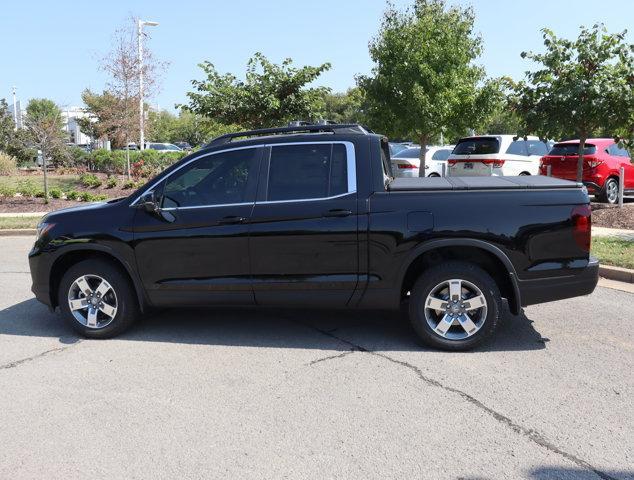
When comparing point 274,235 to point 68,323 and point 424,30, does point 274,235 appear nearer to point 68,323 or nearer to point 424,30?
point 68,323

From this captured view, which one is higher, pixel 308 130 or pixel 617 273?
pixel 308 130

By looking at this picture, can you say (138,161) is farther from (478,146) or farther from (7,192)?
(478,146)

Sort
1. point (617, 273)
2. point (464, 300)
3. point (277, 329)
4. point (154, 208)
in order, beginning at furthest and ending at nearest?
point (617, 273) < point (277, 329) < point (154, 208) < point (464, 300)

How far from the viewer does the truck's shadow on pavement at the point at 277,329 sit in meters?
5.30

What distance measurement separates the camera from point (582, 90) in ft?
38.2

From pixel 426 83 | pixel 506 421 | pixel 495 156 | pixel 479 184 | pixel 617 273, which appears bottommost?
pixel 506 421

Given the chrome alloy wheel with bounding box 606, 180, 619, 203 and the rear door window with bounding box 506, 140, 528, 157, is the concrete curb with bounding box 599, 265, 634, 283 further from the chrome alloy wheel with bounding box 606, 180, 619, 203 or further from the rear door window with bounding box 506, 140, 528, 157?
the rear door window with bounding box 506, 140, 528, 157

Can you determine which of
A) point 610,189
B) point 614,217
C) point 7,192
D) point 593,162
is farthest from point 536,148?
point 7,192

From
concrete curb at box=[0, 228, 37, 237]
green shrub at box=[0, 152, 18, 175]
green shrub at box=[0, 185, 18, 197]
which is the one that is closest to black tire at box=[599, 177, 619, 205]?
concrete curb at box=[0, 228, 37, 237]

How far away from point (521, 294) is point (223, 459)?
9.38 ft

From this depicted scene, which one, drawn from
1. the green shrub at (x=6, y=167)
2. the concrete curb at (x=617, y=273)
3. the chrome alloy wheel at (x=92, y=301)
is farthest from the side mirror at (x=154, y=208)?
the green shrub at (x=6, y=167)

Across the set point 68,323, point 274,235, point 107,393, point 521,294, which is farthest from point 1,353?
point 521,294

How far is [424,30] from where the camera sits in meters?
15.9

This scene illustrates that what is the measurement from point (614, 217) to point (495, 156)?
13.0 ft
